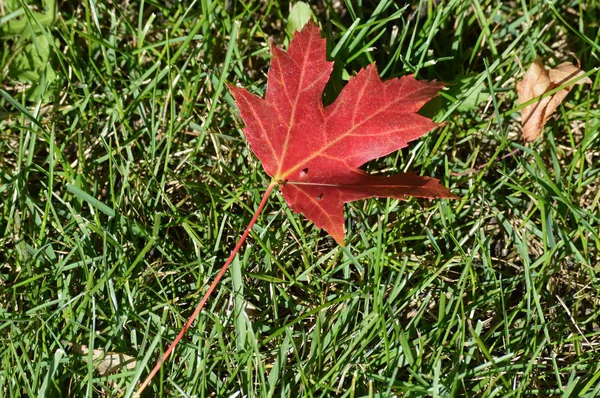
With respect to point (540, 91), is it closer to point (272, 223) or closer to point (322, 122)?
point (322, 122)

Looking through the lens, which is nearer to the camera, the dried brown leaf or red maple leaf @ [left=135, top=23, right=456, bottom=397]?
red maple leaf @ [left=135, top=23, right=456, bottom=397]

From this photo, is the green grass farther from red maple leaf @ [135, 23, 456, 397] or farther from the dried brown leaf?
red maple leaf @ [135, 23, 456, 397]

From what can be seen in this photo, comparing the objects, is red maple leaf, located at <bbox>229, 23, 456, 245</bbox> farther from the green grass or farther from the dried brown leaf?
the dried brown leaf

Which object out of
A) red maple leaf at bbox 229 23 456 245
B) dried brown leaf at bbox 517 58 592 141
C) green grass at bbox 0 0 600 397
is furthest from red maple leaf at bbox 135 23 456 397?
dried brown leaf at bbox 517 58 592 141

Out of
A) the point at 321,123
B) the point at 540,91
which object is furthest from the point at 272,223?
the point at 540,91

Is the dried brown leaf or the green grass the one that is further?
the dried brown leaf

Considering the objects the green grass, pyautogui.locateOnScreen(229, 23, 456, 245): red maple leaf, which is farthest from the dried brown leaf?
pyautogui.locateOnScreen(229, 23, 456, 245): red maple leaf

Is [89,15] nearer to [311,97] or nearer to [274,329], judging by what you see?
[311,97]
